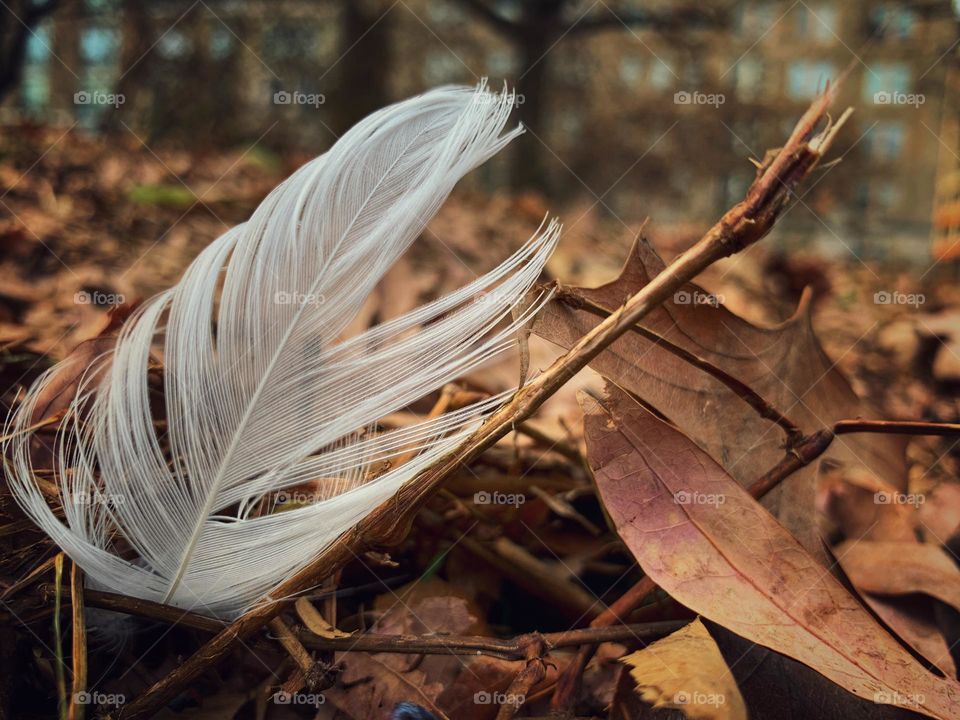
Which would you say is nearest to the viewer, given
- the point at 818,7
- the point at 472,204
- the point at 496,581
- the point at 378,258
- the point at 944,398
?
the point at 378,258

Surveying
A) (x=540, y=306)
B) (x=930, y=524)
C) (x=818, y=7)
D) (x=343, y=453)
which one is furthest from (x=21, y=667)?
(x=818, y=7)

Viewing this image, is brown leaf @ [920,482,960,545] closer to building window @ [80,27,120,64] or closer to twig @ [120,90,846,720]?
twig @ [120,90,846,720]

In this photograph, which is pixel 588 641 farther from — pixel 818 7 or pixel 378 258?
pixel 818 7

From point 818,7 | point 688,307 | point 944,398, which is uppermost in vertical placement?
point 818,7

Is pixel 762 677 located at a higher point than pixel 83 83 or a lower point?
lower

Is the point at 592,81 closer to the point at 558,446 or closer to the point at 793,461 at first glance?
the point at 558,446
